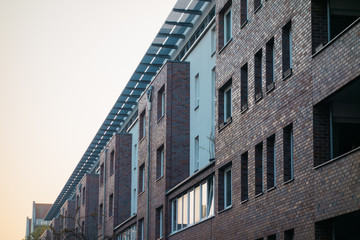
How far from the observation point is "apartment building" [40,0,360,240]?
19.0 meters

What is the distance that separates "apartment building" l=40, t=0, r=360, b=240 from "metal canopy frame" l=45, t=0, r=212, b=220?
96mm

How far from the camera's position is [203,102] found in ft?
111

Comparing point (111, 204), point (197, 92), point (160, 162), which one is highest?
point (197, 92)

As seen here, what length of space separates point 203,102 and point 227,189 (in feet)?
23.2

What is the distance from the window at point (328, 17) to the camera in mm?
19969

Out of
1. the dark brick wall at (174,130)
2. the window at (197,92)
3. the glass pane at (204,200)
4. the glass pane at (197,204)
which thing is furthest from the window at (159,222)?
the glass pane at (204,200)

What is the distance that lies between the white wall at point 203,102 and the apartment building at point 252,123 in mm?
55

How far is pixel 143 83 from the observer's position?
44531 mm

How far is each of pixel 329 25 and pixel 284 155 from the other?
3.93 m

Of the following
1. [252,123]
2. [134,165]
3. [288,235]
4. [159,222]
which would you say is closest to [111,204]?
[134,165]

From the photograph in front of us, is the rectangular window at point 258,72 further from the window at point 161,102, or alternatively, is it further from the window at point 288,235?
the window at point 161,102

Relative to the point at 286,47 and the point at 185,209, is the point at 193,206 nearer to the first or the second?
the point at 185,209

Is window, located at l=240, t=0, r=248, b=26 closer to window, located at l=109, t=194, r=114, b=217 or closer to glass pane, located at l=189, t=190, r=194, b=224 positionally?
glass pane, located at l=189, t=190, r=194, b=224

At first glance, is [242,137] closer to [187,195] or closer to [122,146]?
[187,195]
